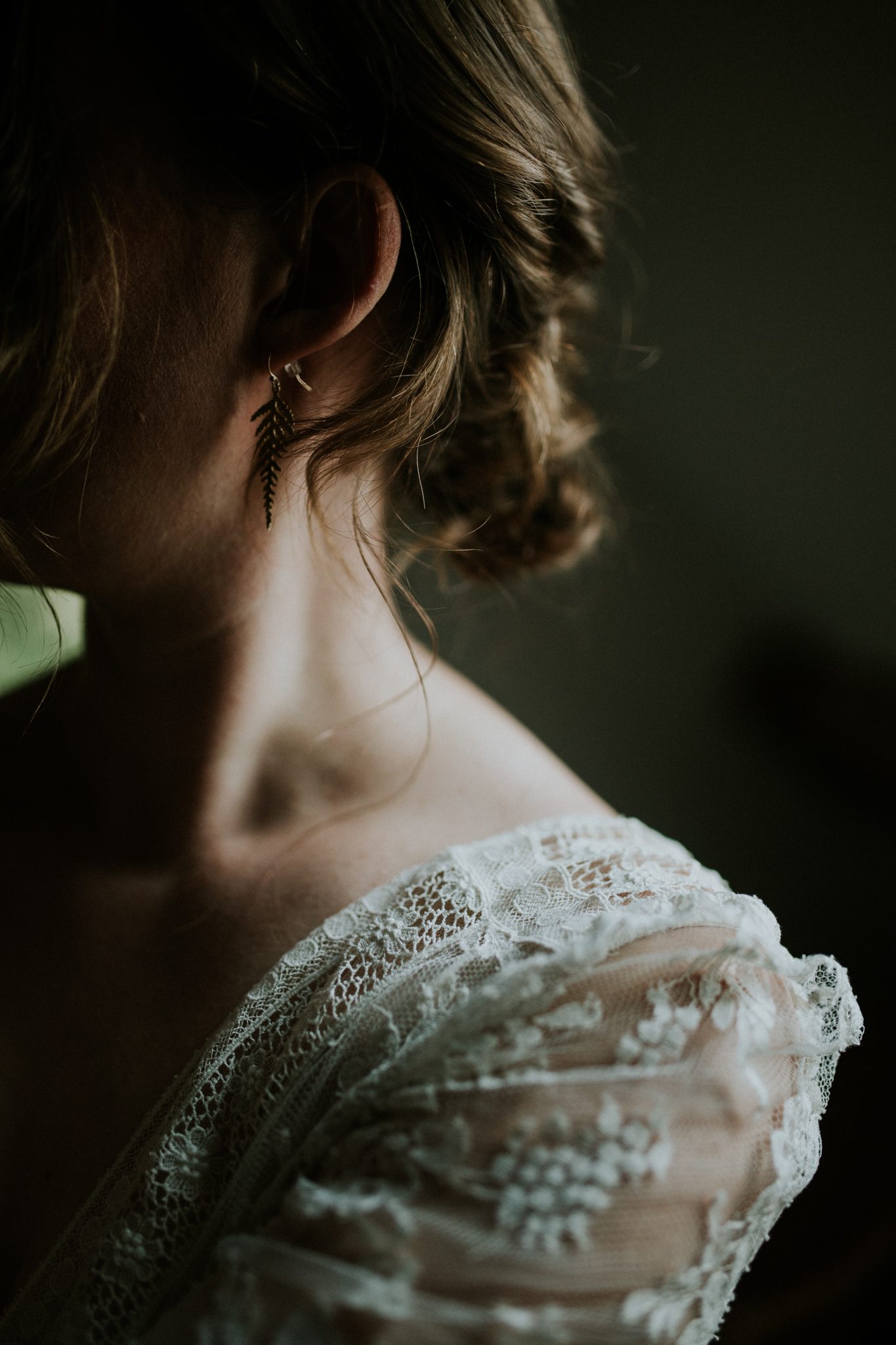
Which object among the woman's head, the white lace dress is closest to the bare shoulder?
the white lace dress

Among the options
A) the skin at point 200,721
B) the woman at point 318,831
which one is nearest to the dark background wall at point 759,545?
the woman at point 318,831

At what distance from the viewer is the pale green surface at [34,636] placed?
0.83 m

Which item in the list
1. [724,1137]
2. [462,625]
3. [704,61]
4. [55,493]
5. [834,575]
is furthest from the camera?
[462,625]

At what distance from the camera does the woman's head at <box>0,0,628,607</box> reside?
54 centimetres

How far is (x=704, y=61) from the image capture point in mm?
1036

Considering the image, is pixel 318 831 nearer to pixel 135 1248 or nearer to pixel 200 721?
pixel 200 721

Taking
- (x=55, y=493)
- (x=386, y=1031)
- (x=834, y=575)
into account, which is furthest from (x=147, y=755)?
(x=834, y=575)

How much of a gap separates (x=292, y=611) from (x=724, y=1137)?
518 mm

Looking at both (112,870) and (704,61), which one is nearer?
(112,870)

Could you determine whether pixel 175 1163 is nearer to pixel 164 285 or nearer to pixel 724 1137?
pixel 724 1137

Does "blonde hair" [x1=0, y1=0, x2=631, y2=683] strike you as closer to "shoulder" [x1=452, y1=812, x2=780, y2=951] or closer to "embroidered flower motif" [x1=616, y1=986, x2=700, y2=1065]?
"shoulder" [x1=452, y1=812, x2=780, y2=951]

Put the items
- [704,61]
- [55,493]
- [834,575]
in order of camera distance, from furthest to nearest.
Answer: [834,575] < [704,61] < [55,493]

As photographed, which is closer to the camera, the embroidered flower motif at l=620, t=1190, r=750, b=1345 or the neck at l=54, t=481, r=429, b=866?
the embroidered flower motif at l=620, t=1190, r=750, b=1345

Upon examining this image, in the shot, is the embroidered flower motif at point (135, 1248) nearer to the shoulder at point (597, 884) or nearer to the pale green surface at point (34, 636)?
the shoulder at point (597, 884)
